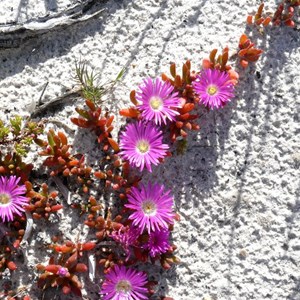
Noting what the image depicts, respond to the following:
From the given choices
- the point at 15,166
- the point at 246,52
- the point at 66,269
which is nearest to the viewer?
the point at 66,269

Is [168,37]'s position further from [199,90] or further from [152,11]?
[199,90]

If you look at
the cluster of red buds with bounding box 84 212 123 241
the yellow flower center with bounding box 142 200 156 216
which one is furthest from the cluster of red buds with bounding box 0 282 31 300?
the yellow flower center with bounding box 142 200 156 216

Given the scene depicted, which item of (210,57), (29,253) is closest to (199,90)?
(210,57)

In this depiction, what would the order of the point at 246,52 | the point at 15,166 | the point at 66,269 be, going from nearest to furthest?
the point at 66,269 < the point at 15,166 < the point at 246,52

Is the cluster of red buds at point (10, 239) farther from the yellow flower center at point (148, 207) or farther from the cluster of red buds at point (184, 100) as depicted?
the cluster of red buds at point (184, 100)

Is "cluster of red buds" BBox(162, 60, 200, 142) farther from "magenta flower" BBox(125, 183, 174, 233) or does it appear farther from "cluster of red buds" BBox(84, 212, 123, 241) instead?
"cluster of red buds" BBox(84, 212, 123, 241)

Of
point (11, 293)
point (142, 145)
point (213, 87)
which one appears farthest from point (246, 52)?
point (11, 293)

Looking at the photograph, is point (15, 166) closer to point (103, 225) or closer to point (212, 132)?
point (103, 225)
